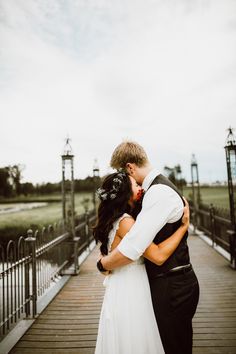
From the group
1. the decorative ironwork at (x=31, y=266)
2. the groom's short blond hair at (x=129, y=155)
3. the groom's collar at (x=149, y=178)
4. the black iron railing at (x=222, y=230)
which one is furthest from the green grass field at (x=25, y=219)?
the groom's collar at (x=149, y=178)

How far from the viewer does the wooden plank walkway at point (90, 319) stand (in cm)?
341

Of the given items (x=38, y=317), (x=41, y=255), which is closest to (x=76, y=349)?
(x=38, y=317)

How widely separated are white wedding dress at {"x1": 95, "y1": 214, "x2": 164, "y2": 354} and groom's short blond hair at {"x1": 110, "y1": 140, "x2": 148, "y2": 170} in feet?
1.47

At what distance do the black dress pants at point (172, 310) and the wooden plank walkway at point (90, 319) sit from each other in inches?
68.4

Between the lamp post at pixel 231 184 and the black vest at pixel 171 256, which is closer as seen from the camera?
the black vest at pixel 171 256

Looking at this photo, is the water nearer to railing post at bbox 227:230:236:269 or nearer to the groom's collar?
railing post at bbox 227:230:236:269

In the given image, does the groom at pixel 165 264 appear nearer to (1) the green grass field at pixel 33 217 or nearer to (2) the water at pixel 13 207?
(1) the green grass field at pixel 33 217

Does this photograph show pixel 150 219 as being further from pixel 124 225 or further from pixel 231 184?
pixel 231 184

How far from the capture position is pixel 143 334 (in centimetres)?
180

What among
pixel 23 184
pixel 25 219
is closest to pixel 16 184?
pixel 23 184

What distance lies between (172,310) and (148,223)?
60cm

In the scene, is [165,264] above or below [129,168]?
below

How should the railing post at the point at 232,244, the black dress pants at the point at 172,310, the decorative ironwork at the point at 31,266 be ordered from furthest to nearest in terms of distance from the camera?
1. the railing post at the point at 232,244
2. the decorative ironwork at the point at 31,266
3. the black dress pants at the point at 172,310

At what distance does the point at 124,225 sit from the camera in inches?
72.0
